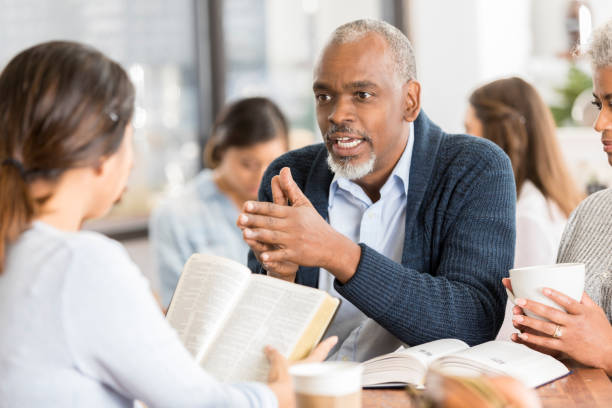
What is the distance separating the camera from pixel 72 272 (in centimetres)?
95

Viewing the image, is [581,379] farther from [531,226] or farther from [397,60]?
[531,226]

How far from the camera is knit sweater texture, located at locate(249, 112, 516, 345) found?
4.74 feet

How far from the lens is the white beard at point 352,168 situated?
1737mm

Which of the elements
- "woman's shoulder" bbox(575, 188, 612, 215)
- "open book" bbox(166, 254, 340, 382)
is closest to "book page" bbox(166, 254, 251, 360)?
"open book" bbox(166, 254, 340, 382)

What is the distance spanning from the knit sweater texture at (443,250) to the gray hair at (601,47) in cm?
29

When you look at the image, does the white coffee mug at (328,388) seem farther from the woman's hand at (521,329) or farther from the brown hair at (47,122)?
the woman's hand at (521,329)

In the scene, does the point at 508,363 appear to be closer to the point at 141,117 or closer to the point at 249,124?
the point at 249,124

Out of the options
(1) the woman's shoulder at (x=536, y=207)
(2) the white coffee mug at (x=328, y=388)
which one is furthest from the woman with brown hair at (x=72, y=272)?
(1) the woman's shoulder at (x=536, y=207)

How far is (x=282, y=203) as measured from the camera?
1.53 meters

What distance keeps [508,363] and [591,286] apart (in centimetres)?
42

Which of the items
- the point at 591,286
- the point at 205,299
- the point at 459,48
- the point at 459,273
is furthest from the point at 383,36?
the point at 459,48

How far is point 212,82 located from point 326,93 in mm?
2600

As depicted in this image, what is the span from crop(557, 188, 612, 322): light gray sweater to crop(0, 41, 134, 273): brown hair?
1.05m

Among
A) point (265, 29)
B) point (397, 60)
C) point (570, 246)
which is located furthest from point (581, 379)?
point (265, 29)
